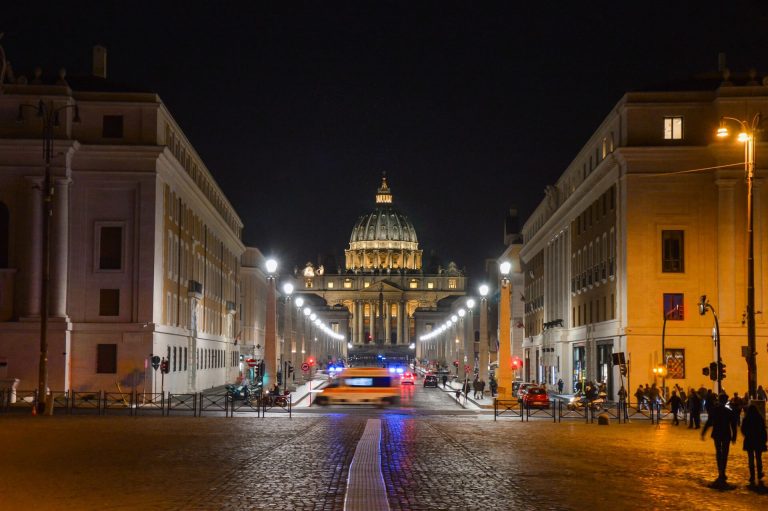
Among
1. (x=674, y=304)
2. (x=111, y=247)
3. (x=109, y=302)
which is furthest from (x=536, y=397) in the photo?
(x=111, y=247)

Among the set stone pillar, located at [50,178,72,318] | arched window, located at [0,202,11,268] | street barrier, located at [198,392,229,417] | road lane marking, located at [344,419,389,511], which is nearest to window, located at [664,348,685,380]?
street barrier, located at [198,392,229,417]

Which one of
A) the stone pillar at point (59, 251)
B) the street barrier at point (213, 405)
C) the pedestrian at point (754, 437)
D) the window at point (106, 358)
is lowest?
the street barrier at point (213, 405)

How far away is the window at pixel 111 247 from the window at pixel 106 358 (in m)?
4.28

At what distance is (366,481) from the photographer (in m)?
22.1

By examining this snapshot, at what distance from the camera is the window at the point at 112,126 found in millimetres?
63812

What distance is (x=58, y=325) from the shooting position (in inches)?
2406

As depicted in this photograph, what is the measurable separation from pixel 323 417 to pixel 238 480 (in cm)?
2675

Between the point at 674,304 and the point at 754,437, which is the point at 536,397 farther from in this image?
the point at 754,437

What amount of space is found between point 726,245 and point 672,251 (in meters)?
2.73

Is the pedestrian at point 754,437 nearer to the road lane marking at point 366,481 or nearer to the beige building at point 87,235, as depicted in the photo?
the road lane marking at point 366,481

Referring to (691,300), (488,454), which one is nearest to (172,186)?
(691,300)

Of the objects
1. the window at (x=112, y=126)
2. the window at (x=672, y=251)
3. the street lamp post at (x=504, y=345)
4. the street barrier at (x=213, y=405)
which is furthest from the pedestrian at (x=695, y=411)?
the window at (x=112, y=126)

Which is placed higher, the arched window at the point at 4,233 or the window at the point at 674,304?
the arched window at the point at 4,233

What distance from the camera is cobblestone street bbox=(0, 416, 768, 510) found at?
1948 cm
